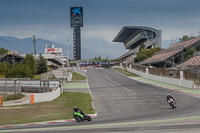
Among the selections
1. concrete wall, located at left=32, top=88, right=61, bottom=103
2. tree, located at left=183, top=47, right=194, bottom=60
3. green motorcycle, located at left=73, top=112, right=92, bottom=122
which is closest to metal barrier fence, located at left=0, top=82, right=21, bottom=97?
concrete wall, located at left=32, top=88, right=61, bottom=103

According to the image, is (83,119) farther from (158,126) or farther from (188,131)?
(188,131)

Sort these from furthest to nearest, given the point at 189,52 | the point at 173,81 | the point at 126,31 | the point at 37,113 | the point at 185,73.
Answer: the point at 126,31 → the point at 189,52 → the point at 173,81 → the point at 185,73 → the point at 37,113

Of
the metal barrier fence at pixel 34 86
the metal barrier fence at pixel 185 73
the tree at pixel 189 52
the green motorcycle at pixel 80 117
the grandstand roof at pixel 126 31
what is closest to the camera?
the green motorcycle at pixel 80 117

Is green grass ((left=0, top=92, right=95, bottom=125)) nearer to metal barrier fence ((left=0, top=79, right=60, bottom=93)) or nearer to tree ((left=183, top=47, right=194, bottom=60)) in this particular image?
metal barrier fence ((left=0, top=79, right=60, bottom=93))

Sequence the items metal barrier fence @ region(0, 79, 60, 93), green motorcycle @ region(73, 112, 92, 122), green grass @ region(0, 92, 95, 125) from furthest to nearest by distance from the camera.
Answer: metal barrier fence @ region(0, 79, 60, 93), green grass @ region(0, 92, 95, 125), green motorcycle @ region(73, 112, 92, 122)

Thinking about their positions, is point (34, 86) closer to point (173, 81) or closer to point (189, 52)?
point (173, 81)

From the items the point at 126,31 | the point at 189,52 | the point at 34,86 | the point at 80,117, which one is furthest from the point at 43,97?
the point at 126,31

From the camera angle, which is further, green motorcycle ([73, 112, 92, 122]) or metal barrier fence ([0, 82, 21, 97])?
metal barrier fence ([0, 82, 21, 97])

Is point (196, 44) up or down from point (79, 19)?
down

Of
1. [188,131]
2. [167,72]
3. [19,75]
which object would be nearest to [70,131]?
Answer: [188,131]

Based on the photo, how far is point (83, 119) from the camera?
54.1 feet

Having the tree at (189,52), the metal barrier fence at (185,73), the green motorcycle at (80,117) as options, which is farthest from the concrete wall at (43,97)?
the tree at (189,52)

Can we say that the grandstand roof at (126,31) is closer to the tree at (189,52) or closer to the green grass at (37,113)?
the tree at (189,52)

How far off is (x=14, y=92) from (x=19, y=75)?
2366 centimetres
